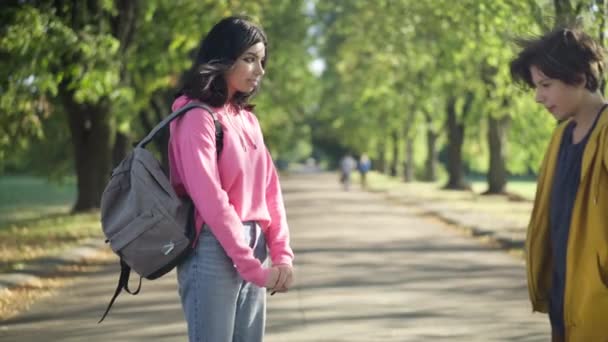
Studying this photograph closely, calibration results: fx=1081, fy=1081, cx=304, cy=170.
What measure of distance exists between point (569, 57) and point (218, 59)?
1.20 m

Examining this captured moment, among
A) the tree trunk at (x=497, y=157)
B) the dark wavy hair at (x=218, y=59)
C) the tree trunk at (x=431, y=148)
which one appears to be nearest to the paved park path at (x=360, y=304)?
the dark wavy hair at (x=218, y=59)

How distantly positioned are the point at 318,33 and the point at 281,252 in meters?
50.7

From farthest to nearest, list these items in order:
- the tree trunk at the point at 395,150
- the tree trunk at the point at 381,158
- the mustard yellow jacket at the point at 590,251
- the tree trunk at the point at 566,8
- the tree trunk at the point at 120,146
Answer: the tree trunk at the point at 381,158 → the tree trunk at the point at 395,150 → the tree trunk at the point at 120,146 → the tree trunk at the point at 566,8 → the mustard yellow jacket at the point at 590,251

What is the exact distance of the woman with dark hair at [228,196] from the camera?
3.55 m

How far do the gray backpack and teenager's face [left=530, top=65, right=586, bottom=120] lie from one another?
3.68 feet

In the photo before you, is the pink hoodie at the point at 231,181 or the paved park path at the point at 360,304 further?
the paved park path at the point at 360,304

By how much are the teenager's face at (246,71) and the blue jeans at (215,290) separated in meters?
0.48

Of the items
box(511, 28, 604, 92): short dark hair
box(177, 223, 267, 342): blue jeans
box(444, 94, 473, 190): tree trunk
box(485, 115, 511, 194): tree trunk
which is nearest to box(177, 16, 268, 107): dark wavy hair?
box(177, 223, 267, 342): blue jeans

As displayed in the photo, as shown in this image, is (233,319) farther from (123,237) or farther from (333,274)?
(333,274)

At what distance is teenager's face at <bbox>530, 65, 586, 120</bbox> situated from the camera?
12.1ft

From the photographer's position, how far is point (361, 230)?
64.9ft

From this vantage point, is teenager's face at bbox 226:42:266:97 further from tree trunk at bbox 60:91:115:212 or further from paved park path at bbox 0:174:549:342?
tree trunk at bbox 60:91:115:212

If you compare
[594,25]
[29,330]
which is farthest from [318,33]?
[29,330]

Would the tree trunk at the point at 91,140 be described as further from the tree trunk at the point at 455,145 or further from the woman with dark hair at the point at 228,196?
the tree trunk at the point at 455,145
